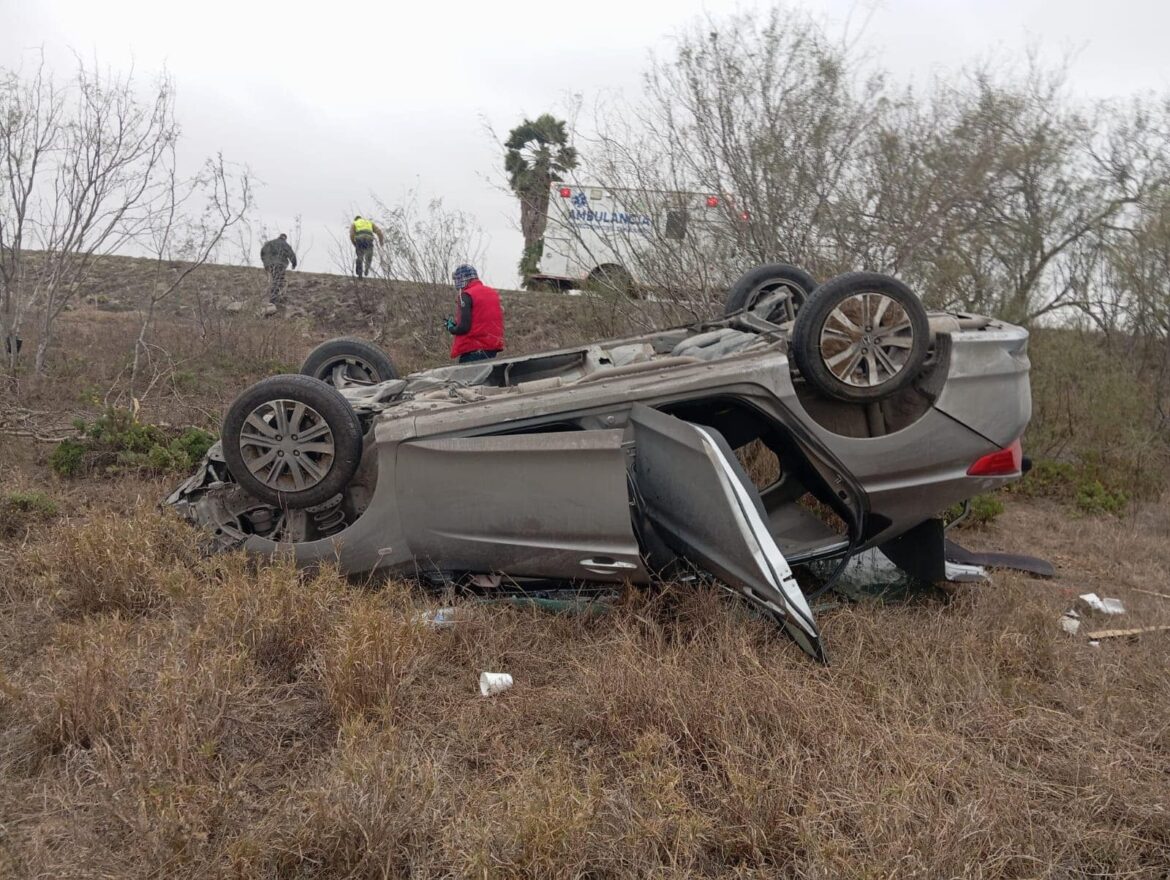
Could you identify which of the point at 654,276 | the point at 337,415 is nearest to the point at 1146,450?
the point at 654,276

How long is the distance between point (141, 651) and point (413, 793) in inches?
57.4

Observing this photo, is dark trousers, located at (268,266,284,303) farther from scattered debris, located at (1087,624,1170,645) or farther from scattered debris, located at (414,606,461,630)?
scattered debris, located at (1087,624,1170,645)

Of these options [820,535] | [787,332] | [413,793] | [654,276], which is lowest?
[413,793]

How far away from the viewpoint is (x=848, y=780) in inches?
97.4

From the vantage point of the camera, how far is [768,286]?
17.3 feet

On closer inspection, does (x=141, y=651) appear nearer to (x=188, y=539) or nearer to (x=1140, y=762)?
(x=188, y=539)

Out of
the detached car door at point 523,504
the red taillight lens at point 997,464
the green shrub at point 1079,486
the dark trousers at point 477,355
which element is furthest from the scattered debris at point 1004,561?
the dark trousers at point 477,355

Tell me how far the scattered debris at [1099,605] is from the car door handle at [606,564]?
283 centimetres

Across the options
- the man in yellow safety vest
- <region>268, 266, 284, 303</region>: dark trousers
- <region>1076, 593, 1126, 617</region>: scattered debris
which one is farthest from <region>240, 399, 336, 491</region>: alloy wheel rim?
<region>268, 266, 284, 303</region>: dark trousers

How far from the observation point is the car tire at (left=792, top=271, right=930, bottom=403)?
12.4 feet

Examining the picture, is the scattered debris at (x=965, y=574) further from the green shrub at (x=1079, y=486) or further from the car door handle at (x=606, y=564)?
the green shrub at (x=1079, y=486)

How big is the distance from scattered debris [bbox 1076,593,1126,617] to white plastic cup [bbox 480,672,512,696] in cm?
338

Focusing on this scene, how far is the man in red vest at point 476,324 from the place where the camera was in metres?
7.40

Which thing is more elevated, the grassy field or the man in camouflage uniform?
the man in camouflage uniform
